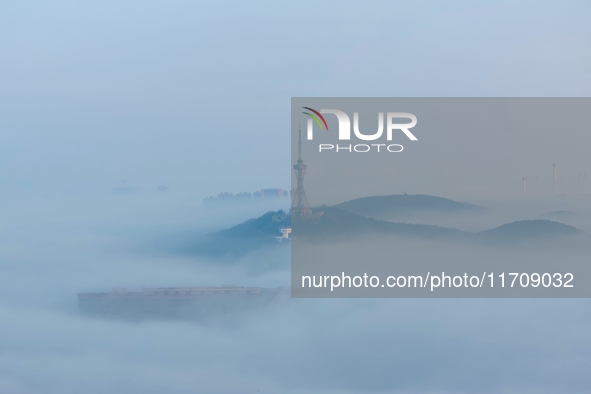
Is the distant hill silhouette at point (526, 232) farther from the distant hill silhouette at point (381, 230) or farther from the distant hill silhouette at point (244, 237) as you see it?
the distant hill silhouette at point (244, 237)

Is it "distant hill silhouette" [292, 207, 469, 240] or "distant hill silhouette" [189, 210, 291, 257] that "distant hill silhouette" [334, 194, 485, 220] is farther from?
"distant hill silhouette" [189, 210, 291, 257]

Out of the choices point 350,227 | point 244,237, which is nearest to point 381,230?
point 350,227

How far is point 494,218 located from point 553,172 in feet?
1.50

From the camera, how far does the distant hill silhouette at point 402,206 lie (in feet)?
13.3

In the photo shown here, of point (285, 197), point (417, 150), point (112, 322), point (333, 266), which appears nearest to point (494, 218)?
point (417, 150)

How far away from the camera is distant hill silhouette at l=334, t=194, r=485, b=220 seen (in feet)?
13.3

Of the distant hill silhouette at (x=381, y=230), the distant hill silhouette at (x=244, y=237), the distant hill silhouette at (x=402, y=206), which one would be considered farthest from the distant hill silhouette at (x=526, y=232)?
the distant hill silhouette at (x=244, y=237)

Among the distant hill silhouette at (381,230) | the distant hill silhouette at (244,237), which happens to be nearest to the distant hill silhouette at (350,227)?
the distant hill silhouette at (381,230)

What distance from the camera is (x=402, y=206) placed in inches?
160

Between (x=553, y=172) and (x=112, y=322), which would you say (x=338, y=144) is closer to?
(x=553, y=172)

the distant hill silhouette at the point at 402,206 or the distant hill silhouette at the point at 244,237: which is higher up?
the distant hill silhouette at the point at 402,206

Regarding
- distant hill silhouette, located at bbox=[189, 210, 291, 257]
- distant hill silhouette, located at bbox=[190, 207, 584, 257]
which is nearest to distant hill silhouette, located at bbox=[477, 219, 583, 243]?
distant hill silhouette, located at bbox=[190, 207, 584, 257]

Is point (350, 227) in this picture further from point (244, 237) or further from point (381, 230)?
point (244, 237)

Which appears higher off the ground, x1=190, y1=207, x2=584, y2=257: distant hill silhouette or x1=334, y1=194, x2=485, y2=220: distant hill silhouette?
x1=334, y1=194, x2=485, y2=220: distant hill silhouette
